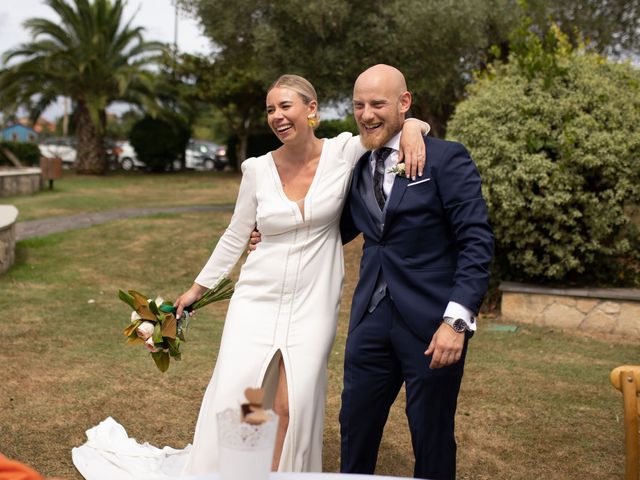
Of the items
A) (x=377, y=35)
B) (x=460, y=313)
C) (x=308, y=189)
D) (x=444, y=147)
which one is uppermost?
(x=377, y=35)

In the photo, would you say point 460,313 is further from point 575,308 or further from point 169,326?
point 575,308

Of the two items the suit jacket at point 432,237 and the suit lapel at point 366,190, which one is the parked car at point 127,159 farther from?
the suit jacket at point 432,237

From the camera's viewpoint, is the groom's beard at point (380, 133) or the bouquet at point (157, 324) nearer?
the groom's beard at point (380, 133)

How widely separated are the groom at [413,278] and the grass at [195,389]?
53.1 inches

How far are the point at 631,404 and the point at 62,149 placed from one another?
36864 mm

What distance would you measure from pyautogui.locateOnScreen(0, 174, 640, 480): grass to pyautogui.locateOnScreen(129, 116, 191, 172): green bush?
23386mm

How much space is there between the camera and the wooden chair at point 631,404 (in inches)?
102

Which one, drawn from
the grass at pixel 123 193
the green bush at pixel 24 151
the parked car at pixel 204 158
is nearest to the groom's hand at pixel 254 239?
the grass at pixel 123 193

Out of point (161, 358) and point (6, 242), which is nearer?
point (161, 358)

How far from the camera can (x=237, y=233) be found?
384 cm

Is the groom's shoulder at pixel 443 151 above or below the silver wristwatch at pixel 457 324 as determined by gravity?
above

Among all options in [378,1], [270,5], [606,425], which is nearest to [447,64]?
[378,1]

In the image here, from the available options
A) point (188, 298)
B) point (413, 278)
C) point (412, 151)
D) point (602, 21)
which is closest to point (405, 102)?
point (412, 151)

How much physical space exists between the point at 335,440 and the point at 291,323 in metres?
1.76
